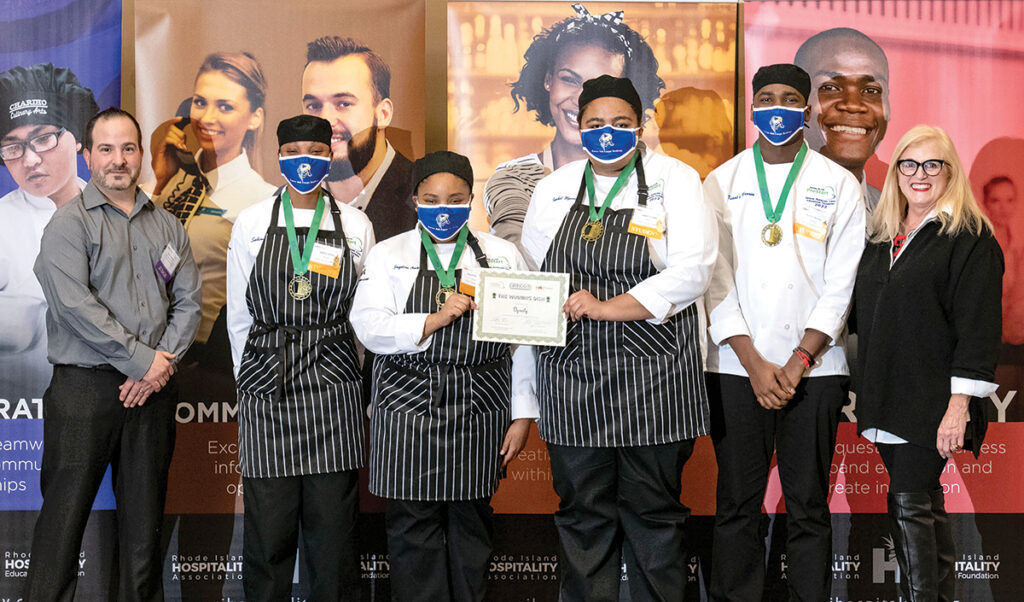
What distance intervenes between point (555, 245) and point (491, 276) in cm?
28

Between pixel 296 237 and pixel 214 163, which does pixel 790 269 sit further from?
pixel 214 163

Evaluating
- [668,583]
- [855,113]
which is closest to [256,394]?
[668,583]

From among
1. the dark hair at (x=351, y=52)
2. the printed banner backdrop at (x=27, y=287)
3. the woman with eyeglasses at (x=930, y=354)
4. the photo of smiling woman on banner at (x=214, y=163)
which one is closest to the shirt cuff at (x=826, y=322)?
the woman with eyeglasses at (x=930, y=354)

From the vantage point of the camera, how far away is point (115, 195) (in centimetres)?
318

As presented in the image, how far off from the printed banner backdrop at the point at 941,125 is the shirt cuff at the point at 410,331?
192 centimetres

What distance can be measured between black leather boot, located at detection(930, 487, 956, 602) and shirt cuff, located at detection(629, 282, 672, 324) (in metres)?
1.05

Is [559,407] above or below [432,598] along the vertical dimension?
above

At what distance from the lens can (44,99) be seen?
12.2 feet

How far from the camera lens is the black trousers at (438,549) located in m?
2.79

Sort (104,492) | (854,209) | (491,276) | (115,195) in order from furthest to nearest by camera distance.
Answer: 1. (104,492)
2. (115,195)
3. (854,209)
4. (491,276)

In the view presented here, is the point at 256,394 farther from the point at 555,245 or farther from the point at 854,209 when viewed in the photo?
the point at 854,209

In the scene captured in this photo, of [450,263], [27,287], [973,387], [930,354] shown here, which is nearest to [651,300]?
[450,263]

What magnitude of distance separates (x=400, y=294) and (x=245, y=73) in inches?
61.9

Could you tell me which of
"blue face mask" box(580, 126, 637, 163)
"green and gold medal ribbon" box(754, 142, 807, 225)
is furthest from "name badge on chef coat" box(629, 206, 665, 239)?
"green and gold medal ribbon" box(754, 142, 807, 225)
